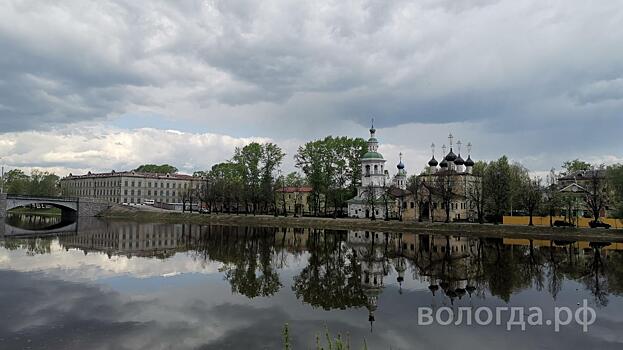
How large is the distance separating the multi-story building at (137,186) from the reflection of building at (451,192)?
246ft

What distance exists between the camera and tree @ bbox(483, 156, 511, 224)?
6391cm

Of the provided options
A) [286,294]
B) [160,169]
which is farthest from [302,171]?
[160,169]

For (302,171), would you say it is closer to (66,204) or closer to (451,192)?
(451,192)

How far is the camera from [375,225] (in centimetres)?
6556

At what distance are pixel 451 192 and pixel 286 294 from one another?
→ 52.2 metres

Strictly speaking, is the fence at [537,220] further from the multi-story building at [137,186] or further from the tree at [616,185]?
the multi-story building at [137,186]

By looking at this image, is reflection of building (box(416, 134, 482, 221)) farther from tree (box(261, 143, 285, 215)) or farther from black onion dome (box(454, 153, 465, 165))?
tree (box(261, 143, 285, 215))


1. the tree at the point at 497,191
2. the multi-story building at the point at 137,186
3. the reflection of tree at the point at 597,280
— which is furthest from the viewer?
the multi-story building at the point at 137,186

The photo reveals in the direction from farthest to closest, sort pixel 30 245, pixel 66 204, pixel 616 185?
pixel 66 204, pixel 616 185, pixel 30 245

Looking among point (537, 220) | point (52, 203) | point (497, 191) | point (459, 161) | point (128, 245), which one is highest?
point (459, 161)

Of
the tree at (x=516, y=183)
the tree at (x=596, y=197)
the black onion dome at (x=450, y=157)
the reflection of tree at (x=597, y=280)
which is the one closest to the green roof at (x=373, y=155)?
the black onion dome at (x=450, y=157)

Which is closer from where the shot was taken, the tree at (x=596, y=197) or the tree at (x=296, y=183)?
the tree at (x=596, y=197)

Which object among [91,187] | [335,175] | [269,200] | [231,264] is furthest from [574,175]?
[91,187]

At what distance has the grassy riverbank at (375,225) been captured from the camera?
50.1 m
